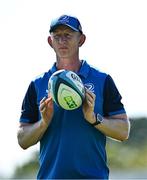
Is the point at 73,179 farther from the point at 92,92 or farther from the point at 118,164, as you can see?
the point at 118,164

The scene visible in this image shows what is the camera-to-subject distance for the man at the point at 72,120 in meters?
9.12

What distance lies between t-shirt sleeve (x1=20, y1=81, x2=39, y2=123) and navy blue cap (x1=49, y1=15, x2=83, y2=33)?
62 cm

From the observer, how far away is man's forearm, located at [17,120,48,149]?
9218mm

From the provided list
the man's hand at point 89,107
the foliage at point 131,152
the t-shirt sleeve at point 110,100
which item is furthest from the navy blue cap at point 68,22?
the foliage at point 131,152

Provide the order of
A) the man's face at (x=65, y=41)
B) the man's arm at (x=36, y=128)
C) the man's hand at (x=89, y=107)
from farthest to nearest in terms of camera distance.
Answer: the man's face at (x=65, y=41) → the man's arm at (x=36, y=128) → the man's hand at (x=89, y=107)

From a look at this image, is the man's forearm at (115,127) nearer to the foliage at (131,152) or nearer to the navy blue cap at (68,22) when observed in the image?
the navy blue cap at (68,22)

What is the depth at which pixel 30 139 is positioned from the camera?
30.7 ft

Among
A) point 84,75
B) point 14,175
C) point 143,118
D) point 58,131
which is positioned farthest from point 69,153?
point 143,118

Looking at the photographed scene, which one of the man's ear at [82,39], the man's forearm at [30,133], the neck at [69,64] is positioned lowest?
the man's forearm at [30,133]

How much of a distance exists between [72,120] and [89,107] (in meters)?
0.26

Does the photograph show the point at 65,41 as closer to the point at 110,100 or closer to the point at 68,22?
the point at 68,22

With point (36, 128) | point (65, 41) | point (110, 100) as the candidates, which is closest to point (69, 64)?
point (65, 41)

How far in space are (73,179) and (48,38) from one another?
144 cm

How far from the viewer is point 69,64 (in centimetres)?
942
